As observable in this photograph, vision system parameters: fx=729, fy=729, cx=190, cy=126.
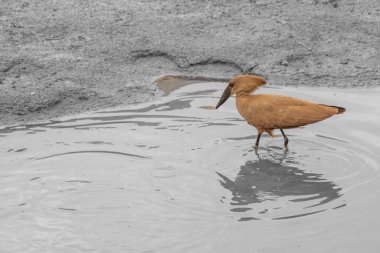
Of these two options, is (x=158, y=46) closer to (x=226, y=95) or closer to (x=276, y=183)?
(x=226, y=95)

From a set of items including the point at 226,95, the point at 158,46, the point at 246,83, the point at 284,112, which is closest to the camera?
the point at 284,112

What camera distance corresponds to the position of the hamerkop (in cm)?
547

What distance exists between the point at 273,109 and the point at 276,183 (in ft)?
2.02

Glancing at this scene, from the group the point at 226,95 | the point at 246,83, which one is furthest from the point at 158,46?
the point at 246,83

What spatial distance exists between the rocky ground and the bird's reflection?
145cm

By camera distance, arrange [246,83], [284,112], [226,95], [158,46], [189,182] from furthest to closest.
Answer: [158,46] < [226,95] < [246,83] < [284,112] < [189,182]

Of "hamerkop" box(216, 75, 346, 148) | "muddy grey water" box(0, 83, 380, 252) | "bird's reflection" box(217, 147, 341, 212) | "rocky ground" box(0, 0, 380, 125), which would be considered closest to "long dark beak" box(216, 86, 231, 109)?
"hamerkop" box(216, 75, 346, 148)

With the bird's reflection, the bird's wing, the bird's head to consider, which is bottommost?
the bird's reflection

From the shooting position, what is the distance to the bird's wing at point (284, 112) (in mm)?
5461

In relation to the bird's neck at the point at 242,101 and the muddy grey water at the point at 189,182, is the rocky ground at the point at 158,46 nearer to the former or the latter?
the muddy grey water at the point at 189,182

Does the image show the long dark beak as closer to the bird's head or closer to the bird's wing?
the bird's head

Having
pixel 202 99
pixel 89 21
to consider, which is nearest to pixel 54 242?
pixel 202 99

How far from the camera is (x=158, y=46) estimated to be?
7395 millimetres

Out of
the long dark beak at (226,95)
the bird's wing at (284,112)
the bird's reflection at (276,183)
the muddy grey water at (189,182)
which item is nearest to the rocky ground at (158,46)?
the muddy grey water at (189,182)
